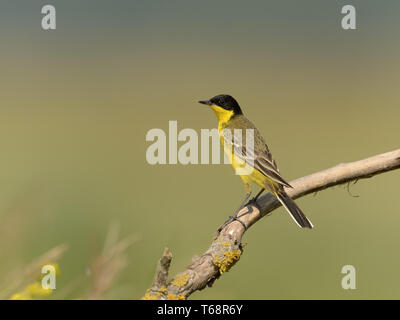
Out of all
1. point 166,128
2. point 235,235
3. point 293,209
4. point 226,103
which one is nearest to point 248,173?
point 293,209

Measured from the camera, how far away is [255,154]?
15.0 ft

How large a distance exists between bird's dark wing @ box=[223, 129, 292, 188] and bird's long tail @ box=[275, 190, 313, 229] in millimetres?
174

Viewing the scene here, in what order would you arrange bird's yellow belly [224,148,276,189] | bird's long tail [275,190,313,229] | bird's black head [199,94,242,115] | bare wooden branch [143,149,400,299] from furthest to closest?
bird's black head [199,94,242,115]
bird's yellow belly [224,148,276,189]
bird's long tail [275,190,313,229]
bare wooden branch [143,149,400,299]

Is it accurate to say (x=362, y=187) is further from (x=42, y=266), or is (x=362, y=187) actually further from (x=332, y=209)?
(x=42, y=266)

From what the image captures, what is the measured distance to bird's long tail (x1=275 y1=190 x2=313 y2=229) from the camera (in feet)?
13.2

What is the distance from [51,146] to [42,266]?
844 cm

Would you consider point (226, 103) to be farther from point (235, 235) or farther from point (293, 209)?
point (235, 235)

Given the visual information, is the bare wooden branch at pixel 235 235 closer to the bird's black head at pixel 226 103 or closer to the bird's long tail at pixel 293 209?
the bird's long tail at pixel 293 209

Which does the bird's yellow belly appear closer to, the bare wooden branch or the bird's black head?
the bare wooden branch

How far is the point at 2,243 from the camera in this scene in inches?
87.0

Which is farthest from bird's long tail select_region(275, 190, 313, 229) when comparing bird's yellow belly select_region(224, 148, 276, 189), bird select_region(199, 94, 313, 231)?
bird's yellow belly select_region(224, 148, 276, 189)

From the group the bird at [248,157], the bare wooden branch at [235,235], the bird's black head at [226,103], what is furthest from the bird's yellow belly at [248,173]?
the bird's black head at [226,103]
